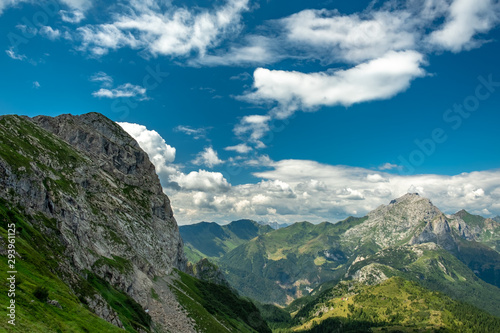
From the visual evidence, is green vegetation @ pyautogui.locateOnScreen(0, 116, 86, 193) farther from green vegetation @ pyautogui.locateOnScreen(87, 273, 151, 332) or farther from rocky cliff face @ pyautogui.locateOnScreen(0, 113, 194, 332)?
green vegetation @ pyautogui.locateOnScreen(87, 273, 151, 332)

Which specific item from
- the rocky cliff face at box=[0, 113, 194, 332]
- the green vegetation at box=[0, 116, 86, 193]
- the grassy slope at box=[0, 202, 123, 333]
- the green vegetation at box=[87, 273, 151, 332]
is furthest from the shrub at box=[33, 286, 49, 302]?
the green vegetation at box=[0, 116, 86, 193]

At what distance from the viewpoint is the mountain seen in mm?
50812

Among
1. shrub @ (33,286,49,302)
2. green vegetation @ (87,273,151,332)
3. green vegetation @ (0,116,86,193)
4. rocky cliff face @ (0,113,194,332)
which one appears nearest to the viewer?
shrub @ (33,286,49,302)

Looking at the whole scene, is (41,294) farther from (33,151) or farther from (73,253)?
(33,151)

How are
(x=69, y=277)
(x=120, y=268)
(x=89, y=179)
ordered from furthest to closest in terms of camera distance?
(x=89, y=179)
(x=120, y=268)
(x=69, y=277)

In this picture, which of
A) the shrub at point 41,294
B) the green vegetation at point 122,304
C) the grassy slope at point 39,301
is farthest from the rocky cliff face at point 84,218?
the shrub at point 41,294

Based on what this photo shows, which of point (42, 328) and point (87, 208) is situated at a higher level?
point (87, 208)

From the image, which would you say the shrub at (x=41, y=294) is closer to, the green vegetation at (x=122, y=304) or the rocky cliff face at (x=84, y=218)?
the rocky cliff face at (x=84, y=218)

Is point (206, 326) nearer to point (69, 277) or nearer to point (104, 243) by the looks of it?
point (104, 243)

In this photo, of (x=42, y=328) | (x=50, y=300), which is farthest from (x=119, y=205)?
(x=42, y=328)

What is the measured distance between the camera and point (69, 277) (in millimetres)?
74438

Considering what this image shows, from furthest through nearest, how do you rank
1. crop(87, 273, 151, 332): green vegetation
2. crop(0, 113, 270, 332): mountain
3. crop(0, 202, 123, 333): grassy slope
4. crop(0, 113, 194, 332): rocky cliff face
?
1. crop(87, 273, 151, 332): green vegetation
2. crop(0, 113, 194, 332): rocky cliff face
3. crop(0, 113, 270, 332): mountain
4. crop(0, 202, 123, 333): grassy slope

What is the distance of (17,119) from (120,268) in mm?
134308

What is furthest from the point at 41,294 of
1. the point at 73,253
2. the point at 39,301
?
the point at 73,253
